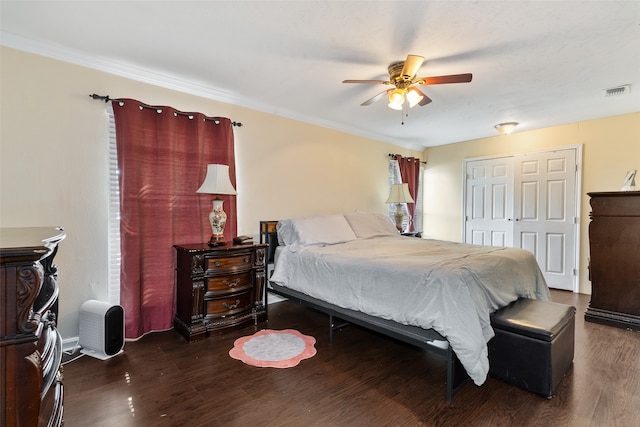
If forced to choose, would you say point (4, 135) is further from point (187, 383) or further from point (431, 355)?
point (431, 355)

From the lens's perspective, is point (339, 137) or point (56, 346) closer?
point (56, 346)

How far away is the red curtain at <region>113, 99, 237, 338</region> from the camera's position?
8.80 feet

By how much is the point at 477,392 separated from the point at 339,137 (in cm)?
364

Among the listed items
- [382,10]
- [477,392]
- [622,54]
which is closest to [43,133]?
[382,10]

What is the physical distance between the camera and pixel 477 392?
1979mm

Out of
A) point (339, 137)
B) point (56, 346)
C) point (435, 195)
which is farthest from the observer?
point (435, 195)

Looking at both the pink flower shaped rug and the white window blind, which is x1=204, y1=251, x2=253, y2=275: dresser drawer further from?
the white window blind

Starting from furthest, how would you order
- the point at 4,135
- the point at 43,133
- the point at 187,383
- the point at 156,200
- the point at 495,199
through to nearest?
the point at 495,199
the point at 156,200
the point at 43,133
the point at 4,135
the point at 187,383

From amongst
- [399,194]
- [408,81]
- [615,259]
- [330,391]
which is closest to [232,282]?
[330,391]

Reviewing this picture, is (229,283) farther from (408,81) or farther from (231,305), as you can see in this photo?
(408,81)

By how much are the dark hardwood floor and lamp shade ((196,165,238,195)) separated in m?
1.39

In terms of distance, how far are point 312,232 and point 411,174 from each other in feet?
10.1

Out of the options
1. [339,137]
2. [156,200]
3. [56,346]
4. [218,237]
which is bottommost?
[56,346]

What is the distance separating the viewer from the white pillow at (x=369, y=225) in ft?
13.1
